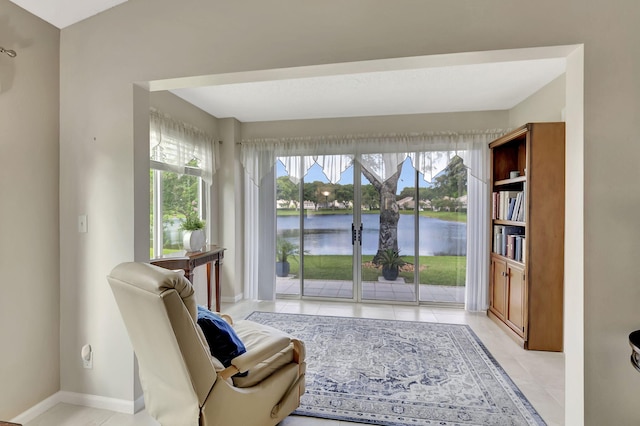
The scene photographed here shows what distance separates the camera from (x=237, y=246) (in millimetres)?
4332

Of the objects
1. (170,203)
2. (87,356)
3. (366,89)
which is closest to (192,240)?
(170,203)

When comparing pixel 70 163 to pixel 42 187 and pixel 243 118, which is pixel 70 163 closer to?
pixel 42 187

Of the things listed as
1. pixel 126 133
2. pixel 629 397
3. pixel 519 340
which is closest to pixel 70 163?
pixel 126 133

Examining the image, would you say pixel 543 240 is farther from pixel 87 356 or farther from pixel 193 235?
pixel 87 356

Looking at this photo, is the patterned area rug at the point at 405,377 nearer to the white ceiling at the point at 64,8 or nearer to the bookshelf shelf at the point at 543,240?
the bookshelf shelf at the point at 543,240

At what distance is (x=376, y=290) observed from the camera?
168 inches

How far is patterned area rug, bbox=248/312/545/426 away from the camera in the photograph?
6.48 ft

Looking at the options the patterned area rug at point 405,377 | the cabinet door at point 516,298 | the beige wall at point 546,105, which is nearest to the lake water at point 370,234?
the cabinet door at point 516,298

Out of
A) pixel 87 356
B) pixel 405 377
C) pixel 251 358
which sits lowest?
pixel 405 377

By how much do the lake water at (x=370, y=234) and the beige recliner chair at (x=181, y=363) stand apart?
2.73m

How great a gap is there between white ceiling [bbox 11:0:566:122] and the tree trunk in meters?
0.96

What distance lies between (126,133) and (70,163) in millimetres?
495

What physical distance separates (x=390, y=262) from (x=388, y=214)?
2.26 feet

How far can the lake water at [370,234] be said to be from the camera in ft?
13.4
